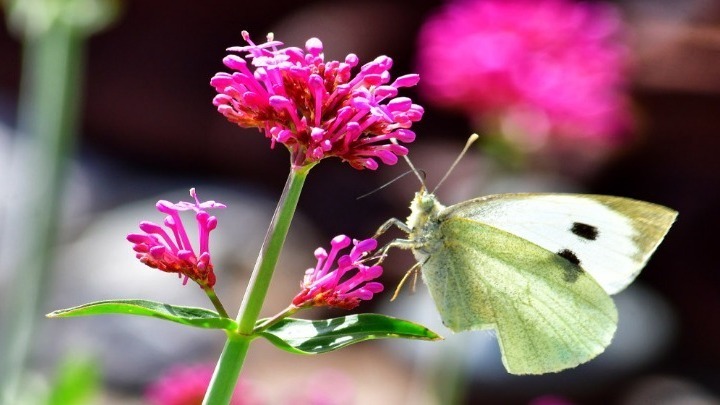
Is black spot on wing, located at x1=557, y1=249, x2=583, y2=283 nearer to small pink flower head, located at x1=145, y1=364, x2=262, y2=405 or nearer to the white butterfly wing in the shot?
the white butterfly wing

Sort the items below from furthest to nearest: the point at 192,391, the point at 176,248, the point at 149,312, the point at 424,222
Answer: the point at 192,391
the point at 424,222
the point at 176,248
the point at 149,312

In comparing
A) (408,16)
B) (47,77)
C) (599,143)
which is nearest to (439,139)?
(408,16)

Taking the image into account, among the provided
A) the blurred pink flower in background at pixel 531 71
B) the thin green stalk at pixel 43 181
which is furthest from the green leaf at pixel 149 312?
the blurred pink flower in background at pixel 531 71

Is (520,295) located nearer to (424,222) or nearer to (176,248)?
(424,222)

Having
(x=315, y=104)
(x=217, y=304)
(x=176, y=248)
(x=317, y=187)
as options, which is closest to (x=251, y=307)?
(x=217, y=304)

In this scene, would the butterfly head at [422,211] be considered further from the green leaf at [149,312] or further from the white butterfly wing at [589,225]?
the green leaf at [149,312]

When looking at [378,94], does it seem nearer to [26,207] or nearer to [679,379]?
[26,207]

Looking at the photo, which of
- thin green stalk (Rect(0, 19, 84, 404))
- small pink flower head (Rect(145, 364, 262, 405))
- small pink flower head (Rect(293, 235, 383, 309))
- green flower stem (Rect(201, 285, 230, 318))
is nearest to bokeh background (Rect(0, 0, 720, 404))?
thin green stalk (Rect(0, 19, 84, 404))
